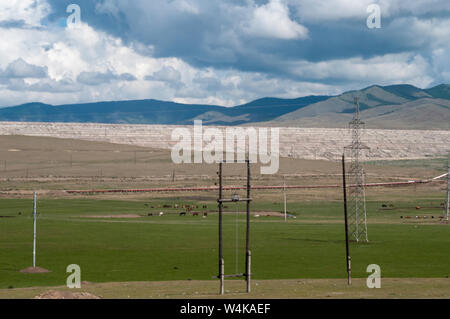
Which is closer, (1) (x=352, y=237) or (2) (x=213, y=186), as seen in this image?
(1) (x=352, y=237)

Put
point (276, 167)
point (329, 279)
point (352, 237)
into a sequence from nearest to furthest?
point (329, 279)
point (352, 237)
point (276, 167)

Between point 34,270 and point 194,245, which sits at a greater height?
point 194,245

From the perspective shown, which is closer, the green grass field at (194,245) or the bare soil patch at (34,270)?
the green grass field at (194,245)

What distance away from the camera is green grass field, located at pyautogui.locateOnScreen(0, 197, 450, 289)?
1742 inches

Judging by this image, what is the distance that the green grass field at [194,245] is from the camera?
44.2m

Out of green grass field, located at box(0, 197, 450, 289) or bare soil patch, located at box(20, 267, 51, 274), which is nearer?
green grass field, located at box(0, 197, 450, 289)

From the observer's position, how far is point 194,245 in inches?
2394

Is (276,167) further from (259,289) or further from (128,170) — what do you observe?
(259,289)

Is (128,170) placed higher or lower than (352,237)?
higher

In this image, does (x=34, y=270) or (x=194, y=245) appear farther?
(x=194, y=245)

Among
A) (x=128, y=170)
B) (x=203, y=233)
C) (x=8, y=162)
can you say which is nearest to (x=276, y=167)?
(x=128, y=170)
